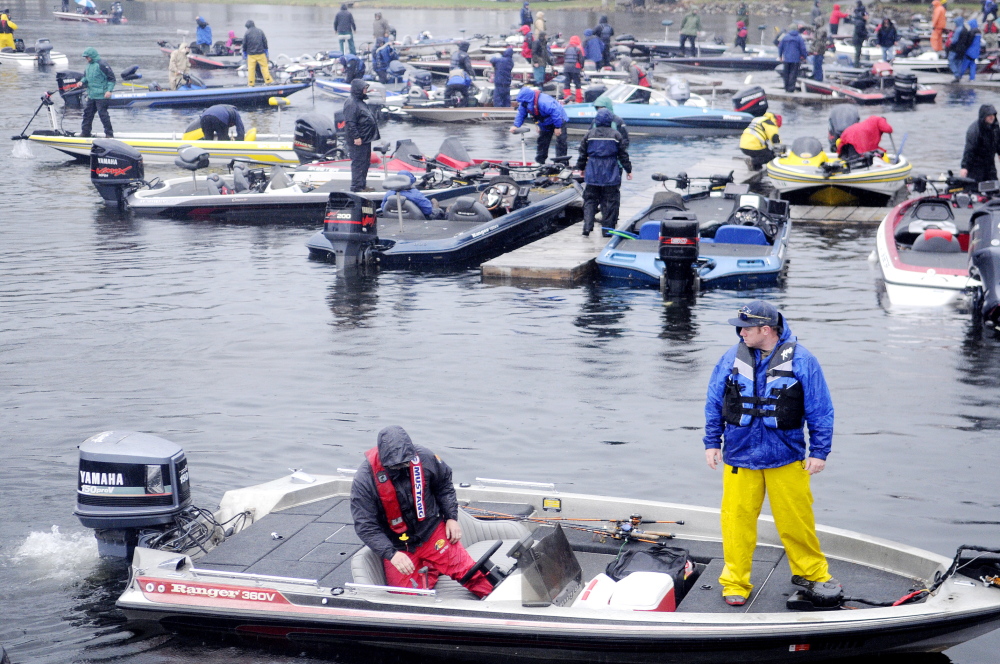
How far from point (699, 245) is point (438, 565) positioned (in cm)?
891

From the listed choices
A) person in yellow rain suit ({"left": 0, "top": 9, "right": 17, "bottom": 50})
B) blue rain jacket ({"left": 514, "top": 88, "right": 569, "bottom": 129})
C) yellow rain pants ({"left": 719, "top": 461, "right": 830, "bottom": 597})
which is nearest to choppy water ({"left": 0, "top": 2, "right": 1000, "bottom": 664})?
yellow rain pants ({"left": 719, "top": 461, "right": 830, "bottom": 597})

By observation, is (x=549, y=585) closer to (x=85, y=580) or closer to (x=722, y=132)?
(x=85, y=580)

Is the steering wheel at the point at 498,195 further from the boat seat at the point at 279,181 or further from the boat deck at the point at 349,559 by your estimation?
the boat deck at the point at 349,559

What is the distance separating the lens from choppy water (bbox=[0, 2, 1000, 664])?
788cm

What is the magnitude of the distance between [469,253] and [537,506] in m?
8.50

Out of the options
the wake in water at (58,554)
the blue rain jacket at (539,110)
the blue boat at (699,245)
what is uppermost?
the blue rain jacket at (539,110)

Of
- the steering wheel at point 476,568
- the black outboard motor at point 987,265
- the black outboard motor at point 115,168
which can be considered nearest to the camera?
the steering wheel at point 476,568

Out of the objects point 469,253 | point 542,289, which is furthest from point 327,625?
point 469,253

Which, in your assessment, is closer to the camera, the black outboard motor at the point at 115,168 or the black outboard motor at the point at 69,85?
the black outboard motor at the point at 115,168

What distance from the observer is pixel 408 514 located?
6.12 metres

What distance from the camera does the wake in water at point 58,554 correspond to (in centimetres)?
735

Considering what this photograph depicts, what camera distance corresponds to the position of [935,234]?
46.0 ft

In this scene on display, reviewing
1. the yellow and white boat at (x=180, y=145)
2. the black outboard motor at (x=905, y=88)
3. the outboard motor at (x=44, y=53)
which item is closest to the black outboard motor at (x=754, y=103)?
the black outboard motor at (x=905, y=88)

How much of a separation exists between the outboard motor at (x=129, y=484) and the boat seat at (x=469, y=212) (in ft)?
31.9
